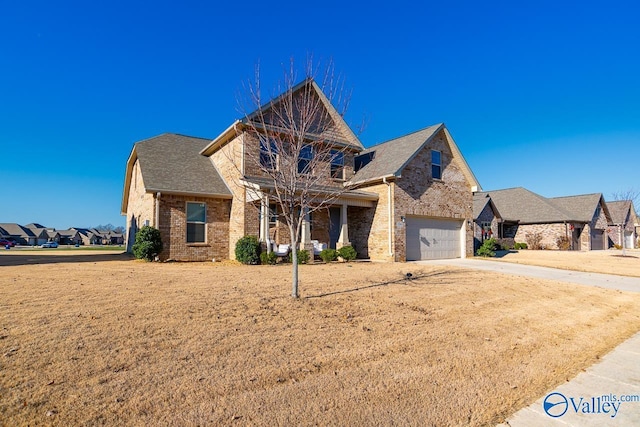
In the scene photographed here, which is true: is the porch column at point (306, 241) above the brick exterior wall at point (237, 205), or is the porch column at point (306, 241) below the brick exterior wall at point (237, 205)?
below

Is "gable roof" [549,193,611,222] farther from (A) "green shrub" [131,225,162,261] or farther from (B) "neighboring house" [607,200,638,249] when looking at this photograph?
(A) "green shrub" [131,225,162,261]

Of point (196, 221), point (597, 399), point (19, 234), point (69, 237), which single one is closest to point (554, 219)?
point (196, 221)

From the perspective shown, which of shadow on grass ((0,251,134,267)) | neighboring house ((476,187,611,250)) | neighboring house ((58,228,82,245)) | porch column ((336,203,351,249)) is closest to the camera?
shadow on grass ((0,251,134,267))

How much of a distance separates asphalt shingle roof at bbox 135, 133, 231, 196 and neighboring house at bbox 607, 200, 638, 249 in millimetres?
41106

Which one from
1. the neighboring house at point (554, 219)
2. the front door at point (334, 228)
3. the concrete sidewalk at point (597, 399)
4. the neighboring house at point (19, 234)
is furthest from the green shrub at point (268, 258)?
the neighboring house at point (19, 234)

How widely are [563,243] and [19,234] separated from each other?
100 metres

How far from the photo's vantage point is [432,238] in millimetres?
18797

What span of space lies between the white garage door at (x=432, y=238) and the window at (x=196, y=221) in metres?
9.68

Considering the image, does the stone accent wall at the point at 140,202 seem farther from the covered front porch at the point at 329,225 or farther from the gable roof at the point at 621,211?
the gable roof at the point at 621,211

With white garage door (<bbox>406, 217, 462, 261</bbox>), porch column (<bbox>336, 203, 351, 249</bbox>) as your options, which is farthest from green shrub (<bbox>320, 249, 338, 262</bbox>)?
white garage door (<bbox>406, 217, 462, 261</bbox>)

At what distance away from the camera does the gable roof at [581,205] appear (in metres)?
32.6

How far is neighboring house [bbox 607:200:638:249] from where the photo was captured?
38.3 meters

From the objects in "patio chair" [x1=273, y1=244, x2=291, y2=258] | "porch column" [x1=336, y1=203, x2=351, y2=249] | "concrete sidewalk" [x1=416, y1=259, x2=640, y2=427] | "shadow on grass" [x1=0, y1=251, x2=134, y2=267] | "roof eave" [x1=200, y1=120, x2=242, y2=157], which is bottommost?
"concrete sidewalk" [x1=416, y1=259, x2=640, y2=427]

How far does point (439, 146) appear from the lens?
62.5 feet
